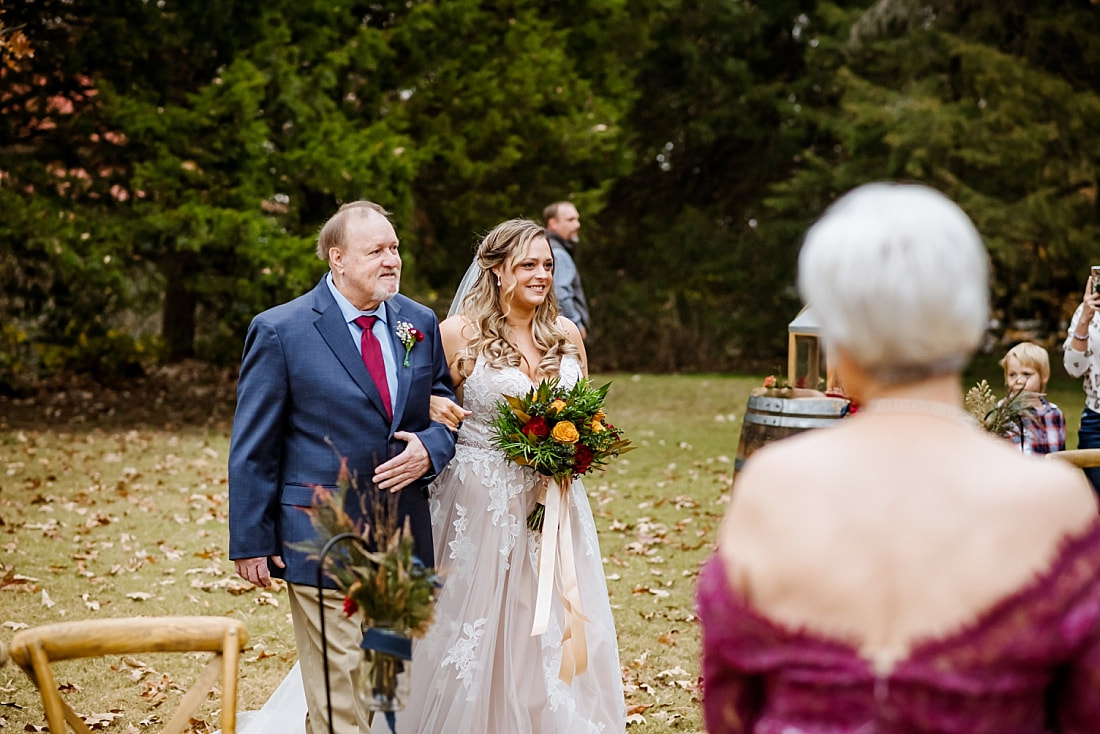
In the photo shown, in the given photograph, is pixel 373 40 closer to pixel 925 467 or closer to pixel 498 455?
pixel 498 455

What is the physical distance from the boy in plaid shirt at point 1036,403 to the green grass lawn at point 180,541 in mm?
2281

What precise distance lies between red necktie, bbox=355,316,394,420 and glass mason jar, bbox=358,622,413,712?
5.22 ft

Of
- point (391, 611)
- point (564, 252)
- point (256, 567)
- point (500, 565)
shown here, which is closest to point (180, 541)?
point (564, 252)

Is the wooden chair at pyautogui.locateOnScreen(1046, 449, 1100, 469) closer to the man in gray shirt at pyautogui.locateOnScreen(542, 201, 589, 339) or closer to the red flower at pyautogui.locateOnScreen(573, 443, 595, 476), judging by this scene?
the red flower at pyautogui.locateOnScreen(573, 443, 595, 476)

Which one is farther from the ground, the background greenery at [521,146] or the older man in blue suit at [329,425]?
the background greenery at [521,146]

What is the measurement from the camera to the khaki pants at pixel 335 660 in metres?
4.01

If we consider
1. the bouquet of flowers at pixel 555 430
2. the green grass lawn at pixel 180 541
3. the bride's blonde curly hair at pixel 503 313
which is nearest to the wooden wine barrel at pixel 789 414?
the green grass lawn at pixel 180 541

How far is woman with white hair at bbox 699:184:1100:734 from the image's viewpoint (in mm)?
1795

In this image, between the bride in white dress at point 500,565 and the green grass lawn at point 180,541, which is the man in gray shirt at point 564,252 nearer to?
the green grass lawn at point 180,541

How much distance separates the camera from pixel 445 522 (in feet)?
16.7

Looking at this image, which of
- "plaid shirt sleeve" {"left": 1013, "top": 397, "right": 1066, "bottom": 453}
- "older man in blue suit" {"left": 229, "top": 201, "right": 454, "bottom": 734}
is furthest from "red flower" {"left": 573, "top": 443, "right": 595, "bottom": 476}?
"plaid shirt sleeve" {"left": 1013, "top": 397, "right": 1066, "bottom": 453}

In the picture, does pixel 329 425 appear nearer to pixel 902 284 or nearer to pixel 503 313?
pixel 503 313

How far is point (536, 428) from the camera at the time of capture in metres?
4.78

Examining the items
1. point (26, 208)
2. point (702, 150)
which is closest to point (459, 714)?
point (26, 208)
